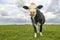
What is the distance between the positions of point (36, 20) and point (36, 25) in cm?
38

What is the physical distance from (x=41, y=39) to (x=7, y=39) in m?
2.43

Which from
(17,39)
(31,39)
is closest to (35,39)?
(31,39)

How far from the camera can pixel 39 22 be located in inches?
531

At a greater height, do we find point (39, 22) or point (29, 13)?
point (29, 13)

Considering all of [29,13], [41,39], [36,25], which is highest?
[29,13]

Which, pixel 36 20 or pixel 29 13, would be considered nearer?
pixel 29 13

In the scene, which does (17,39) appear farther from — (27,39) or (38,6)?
(38,6)

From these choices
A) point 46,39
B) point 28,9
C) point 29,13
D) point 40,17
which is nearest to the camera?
point 29,13

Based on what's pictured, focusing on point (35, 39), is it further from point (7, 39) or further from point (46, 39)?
point (7, 39)

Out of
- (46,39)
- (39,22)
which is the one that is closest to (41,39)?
(46,39)

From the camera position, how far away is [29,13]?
1081 centimetres

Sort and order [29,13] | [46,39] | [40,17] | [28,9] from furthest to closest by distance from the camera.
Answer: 1. [40,17]
2. [46,39]
3. [28,9]
4. [29,13]

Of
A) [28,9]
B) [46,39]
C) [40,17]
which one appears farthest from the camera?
[40,17]

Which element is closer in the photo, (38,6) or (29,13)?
(29,13)
